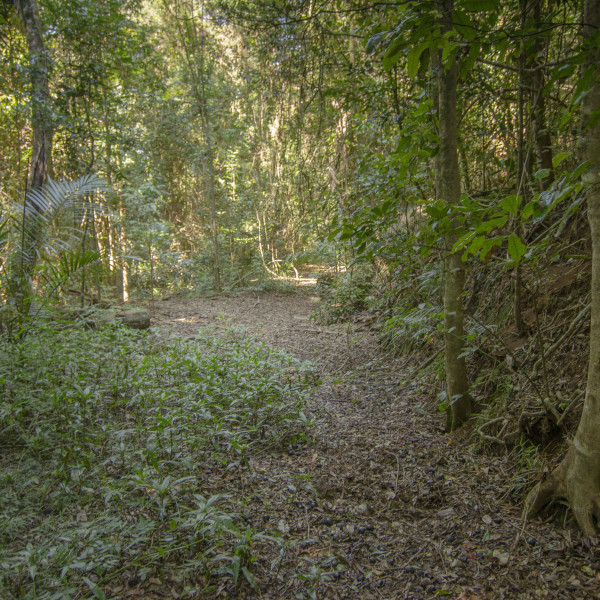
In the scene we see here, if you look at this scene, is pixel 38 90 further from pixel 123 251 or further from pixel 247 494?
pixel 247 494

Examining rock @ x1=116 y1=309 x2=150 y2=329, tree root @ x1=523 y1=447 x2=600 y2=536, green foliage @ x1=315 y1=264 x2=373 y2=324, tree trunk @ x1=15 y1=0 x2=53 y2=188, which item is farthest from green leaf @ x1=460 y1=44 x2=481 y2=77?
tree trunk @ x1=15 y1=0 x2=53 y2=188

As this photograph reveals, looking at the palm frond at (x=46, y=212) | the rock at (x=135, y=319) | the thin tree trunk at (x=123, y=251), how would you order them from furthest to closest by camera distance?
the thin tree trunk at (x=123, y=251), the rock at (x=135, y=319), the palm frond at (x=46, y=212)

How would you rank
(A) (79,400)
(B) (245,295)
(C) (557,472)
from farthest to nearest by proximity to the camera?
1. (B) (245,295)
2. (A) (79,400)
3. (C) (557,472)

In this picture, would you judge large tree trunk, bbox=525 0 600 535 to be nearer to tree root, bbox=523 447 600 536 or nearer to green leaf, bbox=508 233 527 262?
tree root, bbox=523 447 600 536

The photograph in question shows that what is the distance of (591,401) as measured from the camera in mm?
1497

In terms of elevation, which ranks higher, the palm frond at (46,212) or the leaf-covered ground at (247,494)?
the palm frond at (46,212)

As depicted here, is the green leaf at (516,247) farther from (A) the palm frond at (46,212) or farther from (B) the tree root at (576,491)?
(A) the palm frond at (46,212)

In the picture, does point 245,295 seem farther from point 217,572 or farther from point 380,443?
point 217,572

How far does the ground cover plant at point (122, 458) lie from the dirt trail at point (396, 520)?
0.16m

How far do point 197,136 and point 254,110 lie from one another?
1.69 m

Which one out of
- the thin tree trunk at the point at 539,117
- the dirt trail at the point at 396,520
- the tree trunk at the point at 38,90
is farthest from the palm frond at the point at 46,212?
the thin tree trunk at the point at 539,117

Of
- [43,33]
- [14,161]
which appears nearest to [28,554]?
[43,33]

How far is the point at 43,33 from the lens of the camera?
20.5 ft

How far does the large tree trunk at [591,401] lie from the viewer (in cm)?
139
